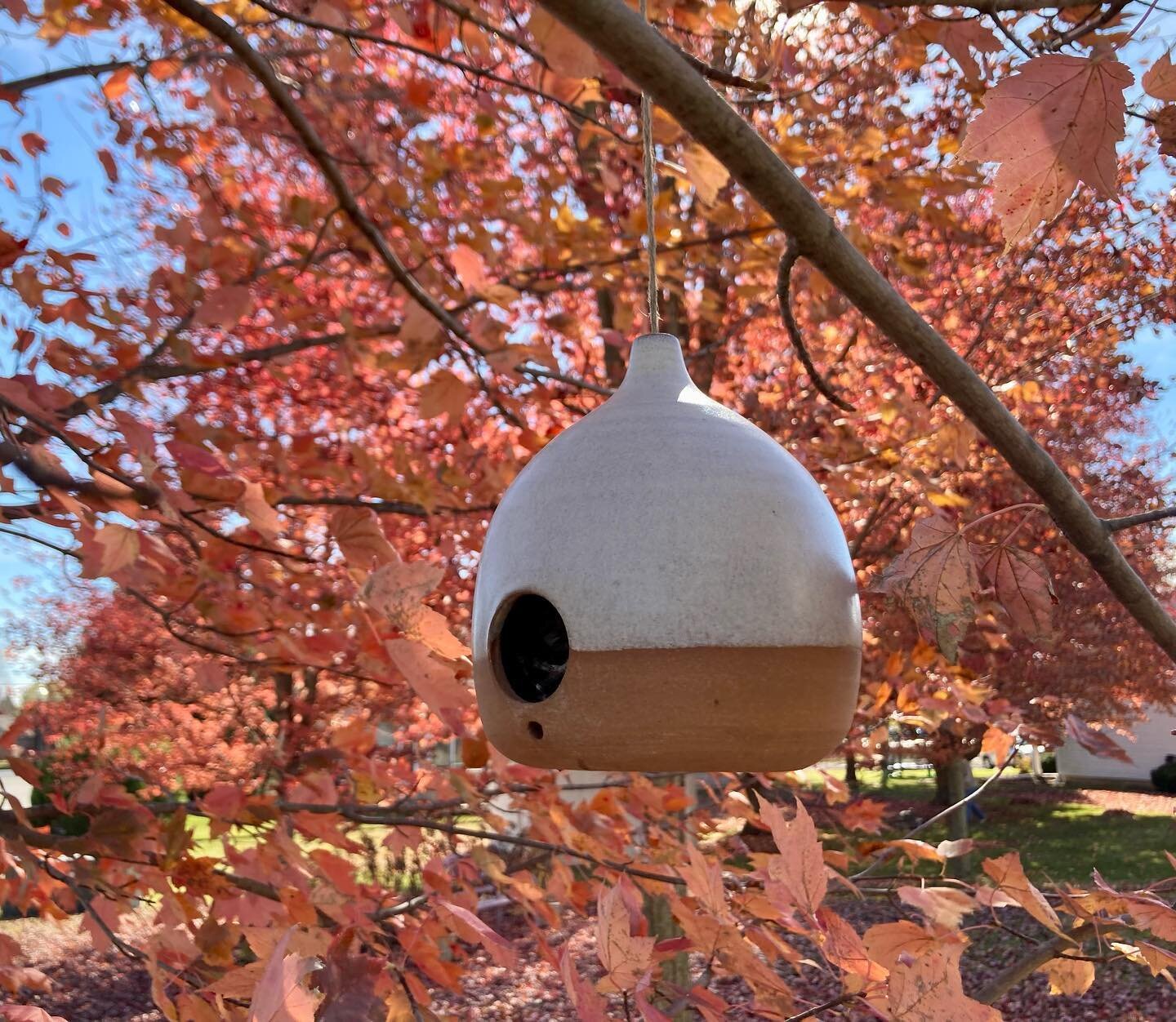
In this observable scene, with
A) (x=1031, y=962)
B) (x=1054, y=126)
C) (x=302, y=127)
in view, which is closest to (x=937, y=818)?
(x=1031, y=962)

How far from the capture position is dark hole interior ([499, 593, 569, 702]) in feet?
3.86

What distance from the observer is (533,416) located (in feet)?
14.8

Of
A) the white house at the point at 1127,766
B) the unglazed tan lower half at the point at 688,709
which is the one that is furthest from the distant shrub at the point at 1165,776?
the unglazed tan lower half at the point at 688,709

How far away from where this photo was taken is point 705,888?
59.9 inches

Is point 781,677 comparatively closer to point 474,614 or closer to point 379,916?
point 474,614

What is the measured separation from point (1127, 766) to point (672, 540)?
2153 centimetres

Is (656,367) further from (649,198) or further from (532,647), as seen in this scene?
(532,647)

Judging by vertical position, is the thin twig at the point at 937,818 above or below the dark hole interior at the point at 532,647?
below

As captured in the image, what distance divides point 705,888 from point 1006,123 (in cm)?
114

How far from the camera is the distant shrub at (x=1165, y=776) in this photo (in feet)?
53.7

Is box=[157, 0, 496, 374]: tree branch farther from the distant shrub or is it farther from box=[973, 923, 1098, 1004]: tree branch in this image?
the distant shrub

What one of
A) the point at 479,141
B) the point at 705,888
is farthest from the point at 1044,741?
the point at 479,141

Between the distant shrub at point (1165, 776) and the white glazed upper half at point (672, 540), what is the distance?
1786 cm

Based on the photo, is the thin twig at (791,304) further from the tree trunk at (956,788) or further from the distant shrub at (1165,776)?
the distant shrub at (1165,776)
